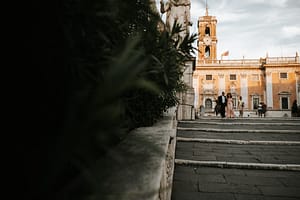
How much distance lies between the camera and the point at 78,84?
3.12 ft

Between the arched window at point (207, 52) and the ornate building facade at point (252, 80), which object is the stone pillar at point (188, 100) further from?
the arched window at point (207, 52)

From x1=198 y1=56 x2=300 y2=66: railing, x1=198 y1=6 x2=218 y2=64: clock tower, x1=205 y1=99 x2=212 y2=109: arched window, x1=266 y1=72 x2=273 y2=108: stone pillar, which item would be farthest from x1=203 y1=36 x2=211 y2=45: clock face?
x1=266 y1=72 x2=273 y2=108: stone pillar

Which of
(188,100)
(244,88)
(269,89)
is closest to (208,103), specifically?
(244,88)

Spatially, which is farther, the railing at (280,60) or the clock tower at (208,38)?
the clock tower at (208,38)

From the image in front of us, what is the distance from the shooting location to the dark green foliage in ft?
1.96

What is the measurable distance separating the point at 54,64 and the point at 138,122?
6.06ft

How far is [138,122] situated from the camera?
271 centimetres

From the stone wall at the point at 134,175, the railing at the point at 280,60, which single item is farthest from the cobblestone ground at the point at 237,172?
the railing at the point at 280,60

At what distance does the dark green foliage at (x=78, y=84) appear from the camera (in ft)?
1.96

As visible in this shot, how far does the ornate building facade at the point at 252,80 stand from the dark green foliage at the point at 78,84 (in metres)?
41.5

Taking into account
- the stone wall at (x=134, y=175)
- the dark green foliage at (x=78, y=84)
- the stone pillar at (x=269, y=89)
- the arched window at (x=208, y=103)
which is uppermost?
the stone pillar at (x=269, y=89)

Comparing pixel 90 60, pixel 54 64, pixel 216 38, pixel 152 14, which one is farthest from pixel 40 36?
pixel 216 38

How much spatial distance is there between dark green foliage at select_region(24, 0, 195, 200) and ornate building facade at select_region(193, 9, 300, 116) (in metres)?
41.5

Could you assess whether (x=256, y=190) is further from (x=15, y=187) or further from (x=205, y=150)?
(x=15, y=187)
